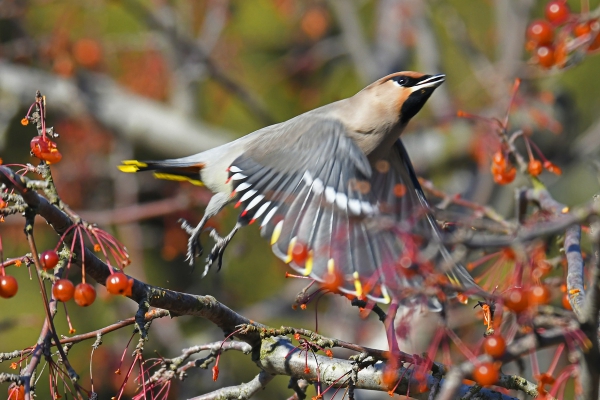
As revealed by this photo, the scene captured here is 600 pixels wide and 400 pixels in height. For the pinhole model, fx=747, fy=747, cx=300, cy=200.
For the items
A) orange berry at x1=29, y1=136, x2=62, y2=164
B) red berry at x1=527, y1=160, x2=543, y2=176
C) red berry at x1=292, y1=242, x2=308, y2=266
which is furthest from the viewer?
red berry at x1=527, y1=160, x2=543, y2=176

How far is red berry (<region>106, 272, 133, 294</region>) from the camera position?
59.6 inches

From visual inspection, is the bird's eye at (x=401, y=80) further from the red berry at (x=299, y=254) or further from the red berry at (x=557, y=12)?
the red berry at (x=299, y=254)

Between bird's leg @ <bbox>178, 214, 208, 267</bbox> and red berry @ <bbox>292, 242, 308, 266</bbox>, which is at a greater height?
red berry @ <bbox>292, 242, 308, 266</bbox>

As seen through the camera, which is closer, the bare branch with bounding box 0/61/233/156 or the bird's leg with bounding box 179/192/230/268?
the bird's leg with bounding box 179/192/230/268

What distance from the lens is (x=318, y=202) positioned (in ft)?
8.65

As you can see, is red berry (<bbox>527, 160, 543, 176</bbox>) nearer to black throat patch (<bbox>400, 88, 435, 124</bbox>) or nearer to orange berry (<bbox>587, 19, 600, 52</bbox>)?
orange berry (<bbox>587, 19, 600, 52</bbox>)

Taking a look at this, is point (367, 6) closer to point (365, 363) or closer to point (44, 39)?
point (44, 39)

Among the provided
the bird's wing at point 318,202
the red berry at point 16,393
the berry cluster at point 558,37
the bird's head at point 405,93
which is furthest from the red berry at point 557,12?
the red berry at point 16,393

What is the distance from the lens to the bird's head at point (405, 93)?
3.12 m

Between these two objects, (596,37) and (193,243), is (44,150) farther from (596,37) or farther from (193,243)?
(596,37)

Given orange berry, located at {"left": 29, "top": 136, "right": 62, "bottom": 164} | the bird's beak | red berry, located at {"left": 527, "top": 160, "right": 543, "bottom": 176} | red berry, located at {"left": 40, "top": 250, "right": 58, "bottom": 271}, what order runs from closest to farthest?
red berry, located at {"left": 40, "top": 250, "right": 58, "bottom": 271}
orange berry, located at {"left": 29, "top": 136, "right": 62, "bottom": 164}
red berry, located at {"left": 527, "top": 160, "right": 543, "bottom": 176}
the bird's beak

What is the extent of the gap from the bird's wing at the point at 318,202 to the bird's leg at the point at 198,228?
7.2 inches

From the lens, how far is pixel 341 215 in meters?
2.61

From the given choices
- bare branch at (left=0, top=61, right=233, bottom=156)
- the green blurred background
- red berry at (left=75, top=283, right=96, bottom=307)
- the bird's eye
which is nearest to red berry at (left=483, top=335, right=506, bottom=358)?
red berry at (left=75, top=283, right=96, bottom=307)
